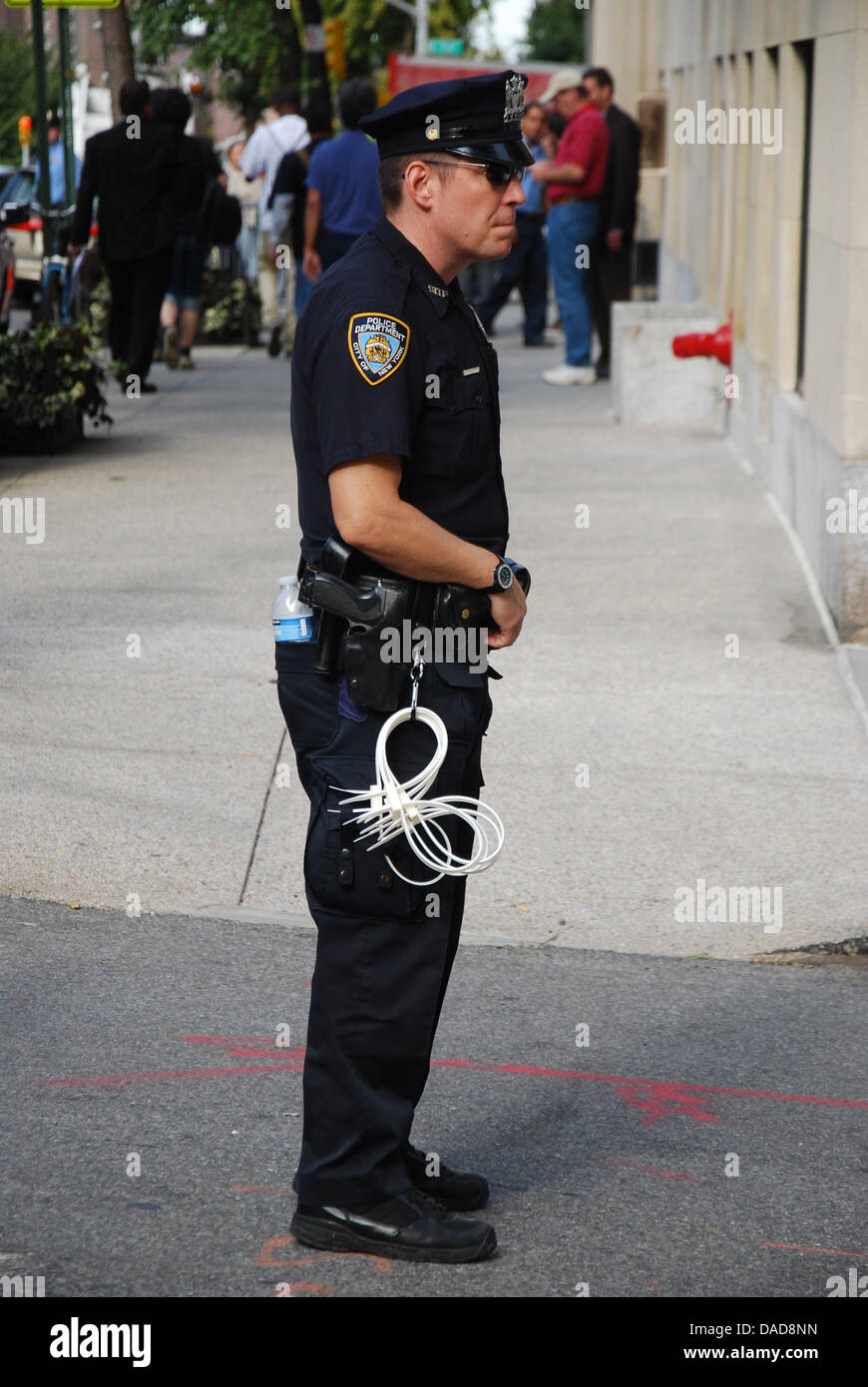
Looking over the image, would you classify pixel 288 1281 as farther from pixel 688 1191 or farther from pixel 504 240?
pixel 504 240

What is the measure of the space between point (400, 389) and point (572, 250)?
1341 cm

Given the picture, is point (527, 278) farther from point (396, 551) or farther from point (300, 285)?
point (396, 551)

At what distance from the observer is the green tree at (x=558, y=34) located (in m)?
87.5

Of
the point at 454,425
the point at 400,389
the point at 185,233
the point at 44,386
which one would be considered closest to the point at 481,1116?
the point at 454,425

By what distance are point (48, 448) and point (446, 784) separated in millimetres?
9374

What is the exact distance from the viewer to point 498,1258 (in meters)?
3.46

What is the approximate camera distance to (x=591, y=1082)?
4.33m

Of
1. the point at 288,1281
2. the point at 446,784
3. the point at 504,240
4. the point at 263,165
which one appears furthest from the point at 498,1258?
the point at 263,165

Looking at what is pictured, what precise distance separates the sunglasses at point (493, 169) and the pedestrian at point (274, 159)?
13521 millimetres

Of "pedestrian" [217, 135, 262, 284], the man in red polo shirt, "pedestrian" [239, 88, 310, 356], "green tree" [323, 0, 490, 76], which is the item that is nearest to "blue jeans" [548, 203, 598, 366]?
the man in red polo shirt

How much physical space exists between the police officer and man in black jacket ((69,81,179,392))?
11252mm

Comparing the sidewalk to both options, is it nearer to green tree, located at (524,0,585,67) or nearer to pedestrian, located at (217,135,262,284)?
pedestrian, located at (217,135,262,284)

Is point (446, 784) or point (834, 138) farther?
point (834, 138)

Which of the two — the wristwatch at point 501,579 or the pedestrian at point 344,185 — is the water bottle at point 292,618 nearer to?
the wristwatch at point 501,579
